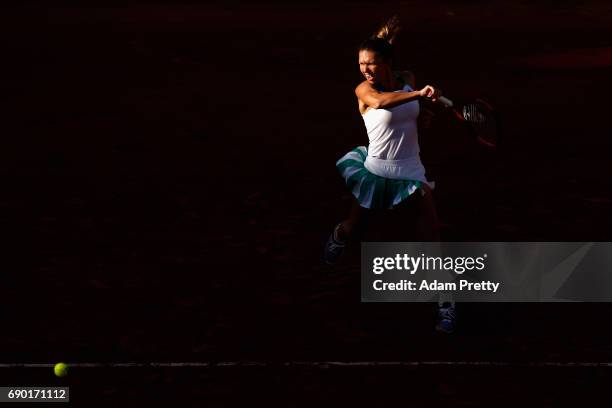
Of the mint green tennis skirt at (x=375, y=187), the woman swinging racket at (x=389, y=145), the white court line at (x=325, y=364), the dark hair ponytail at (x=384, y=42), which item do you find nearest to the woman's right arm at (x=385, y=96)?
the woman swinging racket at (x=389, y=145)

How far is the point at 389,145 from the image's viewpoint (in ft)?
27.5

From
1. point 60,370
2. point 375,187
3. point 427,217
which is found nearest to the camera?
point 60,370

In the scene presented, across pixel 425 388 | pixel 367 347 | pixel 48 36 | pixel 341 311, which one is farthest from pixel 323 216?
pixel 48 36

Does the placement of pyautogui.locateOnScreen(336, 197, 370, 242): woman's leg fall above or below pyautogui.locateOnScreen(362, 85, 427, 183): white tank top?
below

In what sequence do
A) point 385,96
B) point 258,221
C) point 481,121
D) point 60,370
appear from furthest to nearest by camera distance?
point 258,221 < point 481,121 < point 385,96 < point 60,370

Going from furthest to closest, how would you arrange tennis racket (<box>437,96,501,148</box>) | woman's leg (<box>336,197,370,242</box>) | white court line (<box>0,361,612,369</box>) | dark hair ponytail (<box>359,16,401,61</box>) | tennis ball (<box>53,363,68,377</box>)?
1. woman's leg (<box>336,197,370,242</box>)
2. tennis racket (<box>437,96,501,148</box>)
3. dark hair ponytail (<box>359,16,401,61</box>)
4. white court line (<box>0,361,612,369</box>)
5. tennis ball (<box>53,363,68,377</box>)

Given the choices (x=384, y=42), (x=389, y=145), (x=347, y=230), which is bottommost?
(x=347, y=230)

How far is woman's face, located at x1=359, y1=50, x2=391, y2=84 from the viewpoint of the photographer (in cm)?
812

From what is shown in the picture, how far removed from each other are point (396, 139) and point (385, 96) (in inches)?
13.5

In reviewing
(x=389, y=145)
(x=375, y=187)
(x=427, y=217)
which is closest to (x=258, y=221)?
Answer: (x=375, y=187)

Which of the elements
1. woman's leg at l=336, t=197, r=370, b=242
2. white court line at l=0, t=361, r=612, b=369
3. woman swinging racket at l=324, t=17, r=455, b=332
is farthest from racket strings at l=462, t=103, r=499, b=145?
white court line at l=0, t=361, r=612, b=369

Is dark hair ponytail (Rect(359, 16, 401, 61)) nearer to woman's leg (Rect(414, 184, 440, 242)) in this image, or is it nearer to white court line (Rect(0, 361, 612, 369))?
woman's leg (Rect(414, 184, 440, 242))

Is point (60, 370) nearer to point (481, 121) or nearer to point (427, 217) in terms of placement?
point (427, 217)

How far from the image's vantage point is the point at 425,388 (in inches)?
290
